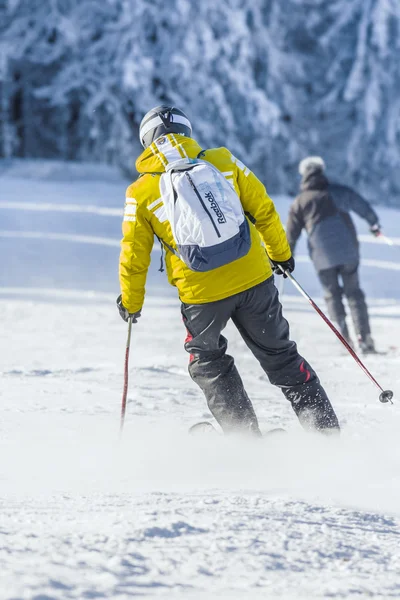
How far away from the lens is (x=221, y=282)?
160 inches

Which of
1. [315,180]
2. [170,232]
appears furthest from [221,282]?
[315,180]

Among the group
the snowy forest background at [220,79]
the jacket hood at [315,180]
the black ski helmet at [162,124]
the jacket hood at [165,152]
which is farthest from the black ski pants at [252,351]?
the snowy forest background at [220,79]

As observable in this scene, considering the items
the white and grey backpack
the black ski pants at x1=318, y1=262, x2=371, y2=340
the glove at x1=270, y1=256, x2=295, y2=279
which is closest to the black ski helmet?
the white and grey backpack

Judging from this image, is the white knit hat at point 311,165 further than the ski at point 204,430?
Yes

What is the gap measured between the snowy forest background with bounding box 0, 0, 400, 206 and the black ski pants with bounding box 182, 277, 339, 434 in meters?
16.8

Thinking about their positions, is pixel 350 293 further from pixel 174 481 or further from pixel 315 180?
pixel 174 481

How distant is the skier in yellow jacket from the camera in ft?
13.0

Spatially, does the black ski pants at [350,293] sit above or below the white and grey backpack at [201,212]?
below

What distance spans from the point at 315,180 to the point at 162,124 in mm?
3643

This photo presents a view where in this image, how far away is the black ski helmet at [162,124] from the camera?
4086 mm

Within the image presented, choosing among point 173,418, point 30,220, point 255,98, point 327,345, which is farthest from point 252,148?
point 173,418

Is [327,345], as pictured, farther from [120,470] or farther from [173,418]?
[120,470]

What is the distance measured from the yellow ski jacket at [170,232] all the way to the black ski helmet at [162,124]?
0.07 metres

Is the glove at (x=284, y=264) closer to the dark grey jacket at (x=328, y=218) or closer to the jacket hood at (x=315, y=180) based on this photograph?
→ the dark grey jacket at (x=328, y=218)
